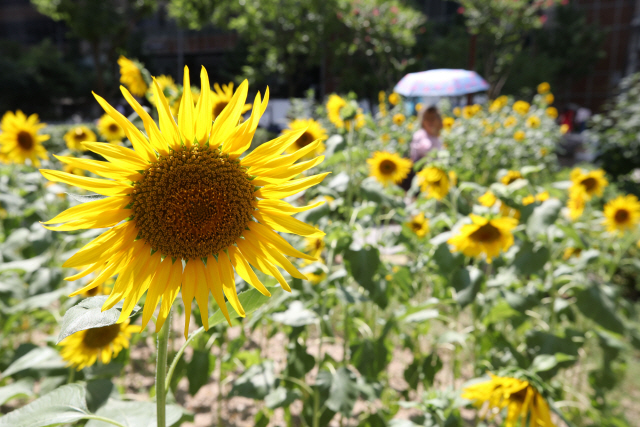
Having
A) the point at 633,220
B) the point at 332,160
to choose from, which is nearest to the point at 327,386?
the point at 332,160

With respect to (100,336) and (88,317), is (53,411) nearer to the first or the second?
(88,317)

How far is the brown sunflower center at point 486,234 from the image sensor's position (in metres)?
1.91

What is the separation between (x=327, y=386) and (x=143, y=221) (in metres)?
1.16

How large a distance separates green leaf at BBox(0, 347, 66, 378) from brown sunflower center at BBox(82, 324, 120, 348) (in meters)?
0.12

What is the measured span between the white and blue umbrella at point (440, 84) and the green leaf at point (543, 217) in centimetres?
441

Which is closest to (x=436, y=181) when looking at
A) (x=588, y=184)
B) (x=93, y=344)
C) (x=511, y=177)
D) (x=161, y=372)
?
(x=511, y=177)

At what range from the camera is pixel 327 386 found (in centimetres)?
176

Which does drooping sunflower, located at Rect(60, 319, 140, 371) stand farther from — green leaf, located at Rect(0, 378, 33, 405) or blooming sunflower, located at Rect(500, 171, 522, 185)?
blooming sunflower, located at Rect(500, 171, 522, 185)

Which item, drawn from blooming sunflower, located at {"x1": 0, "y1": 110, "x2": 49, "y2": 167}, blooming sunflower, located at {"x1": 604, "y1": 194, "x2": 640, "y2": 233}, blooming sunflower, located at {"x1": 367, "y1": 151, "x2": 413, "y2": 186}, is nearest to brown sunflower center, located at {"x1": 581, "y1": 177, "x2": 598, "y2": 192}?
blooming sunflower, located at {"x1": 604, "y1": 194, "x2": 640, "y2": 233}

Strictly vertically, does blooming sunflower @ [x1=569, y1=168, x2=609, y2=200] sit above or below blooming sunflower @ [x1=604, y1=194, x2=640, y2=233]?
above

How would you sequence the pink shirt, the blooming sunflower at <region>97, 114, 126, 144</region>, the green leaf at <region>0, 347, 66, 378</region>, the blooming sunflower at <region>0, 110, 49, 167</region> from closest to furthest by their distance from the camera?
the green leaf at <region>0, 347, 66, 378</region>, the blooming sunflower at <region>0, 110, 49, 167</region>, the blooming sunflower at <region>97, 114, 126, 144</region>, the pink shirt

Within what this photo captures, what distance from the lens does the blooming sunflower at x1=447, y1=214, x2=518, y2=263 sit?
6.22 ft

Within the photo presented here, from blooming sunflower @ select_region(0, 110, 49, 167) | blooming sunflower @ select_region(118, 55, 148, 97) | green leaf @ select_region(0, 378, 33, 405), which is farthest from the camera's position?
blooming sunflower @ select_region(0, 110, 49, 167)

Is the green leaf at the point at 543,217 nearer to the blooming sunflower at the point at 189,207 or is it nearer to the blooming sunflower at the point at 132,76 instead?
the blooming sunflower at the point at 189,207
